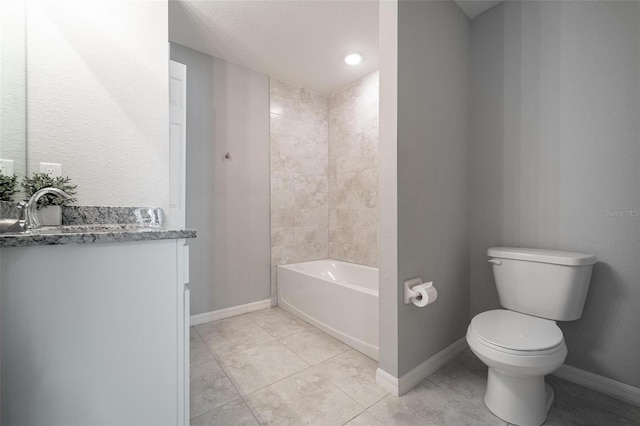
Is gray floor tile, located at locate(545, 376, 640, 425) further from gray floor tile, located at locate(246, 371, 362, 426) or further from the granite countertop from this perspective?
the granite countertop

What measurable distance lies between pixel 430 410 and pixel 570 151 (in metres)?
1.68

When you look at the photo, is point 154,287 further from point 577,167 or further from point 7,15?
point 577,167

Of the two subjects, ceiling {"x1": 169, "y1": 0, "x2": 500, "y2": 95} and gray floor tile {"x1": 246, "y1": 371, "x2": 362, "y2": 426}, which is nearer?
gray floor tile {"x1": 246, "y1": 371, "x2": 362, "y2": 426}

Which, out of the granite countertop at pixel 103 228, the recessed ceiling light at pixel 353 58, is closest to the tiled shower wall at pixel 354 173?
the recessed ceiling light at pixel 353 58

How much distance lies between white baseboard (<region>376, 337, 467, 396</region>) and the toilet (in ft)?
1.05

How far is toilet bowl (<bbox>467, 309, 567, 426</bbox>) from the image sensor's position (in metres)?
1.13

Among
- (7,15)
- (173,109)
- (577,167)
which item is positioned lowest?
(577,167)

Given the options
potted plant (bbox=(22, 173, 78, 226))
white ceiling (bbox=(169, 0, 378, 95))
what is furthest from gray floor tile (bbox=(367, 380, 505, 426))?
white ceiling (bbox=(169, 0, 378, 95))

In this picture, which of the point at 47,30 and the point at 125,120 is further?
the point at 125,120

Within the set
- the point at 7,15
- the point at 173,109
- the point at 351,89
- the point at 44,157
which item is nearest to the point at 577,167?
the point at 351,89

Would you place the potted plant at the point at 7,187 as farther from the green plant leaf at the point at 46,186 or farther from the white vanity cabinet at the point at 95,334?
the white vanity cabinet at the point at 95,334

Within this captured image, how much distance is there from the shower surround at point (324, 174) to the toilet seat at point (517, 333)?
4.45ft

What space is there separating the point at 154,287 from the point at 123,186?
1.01 m

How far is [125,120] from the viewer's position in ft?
5.02
